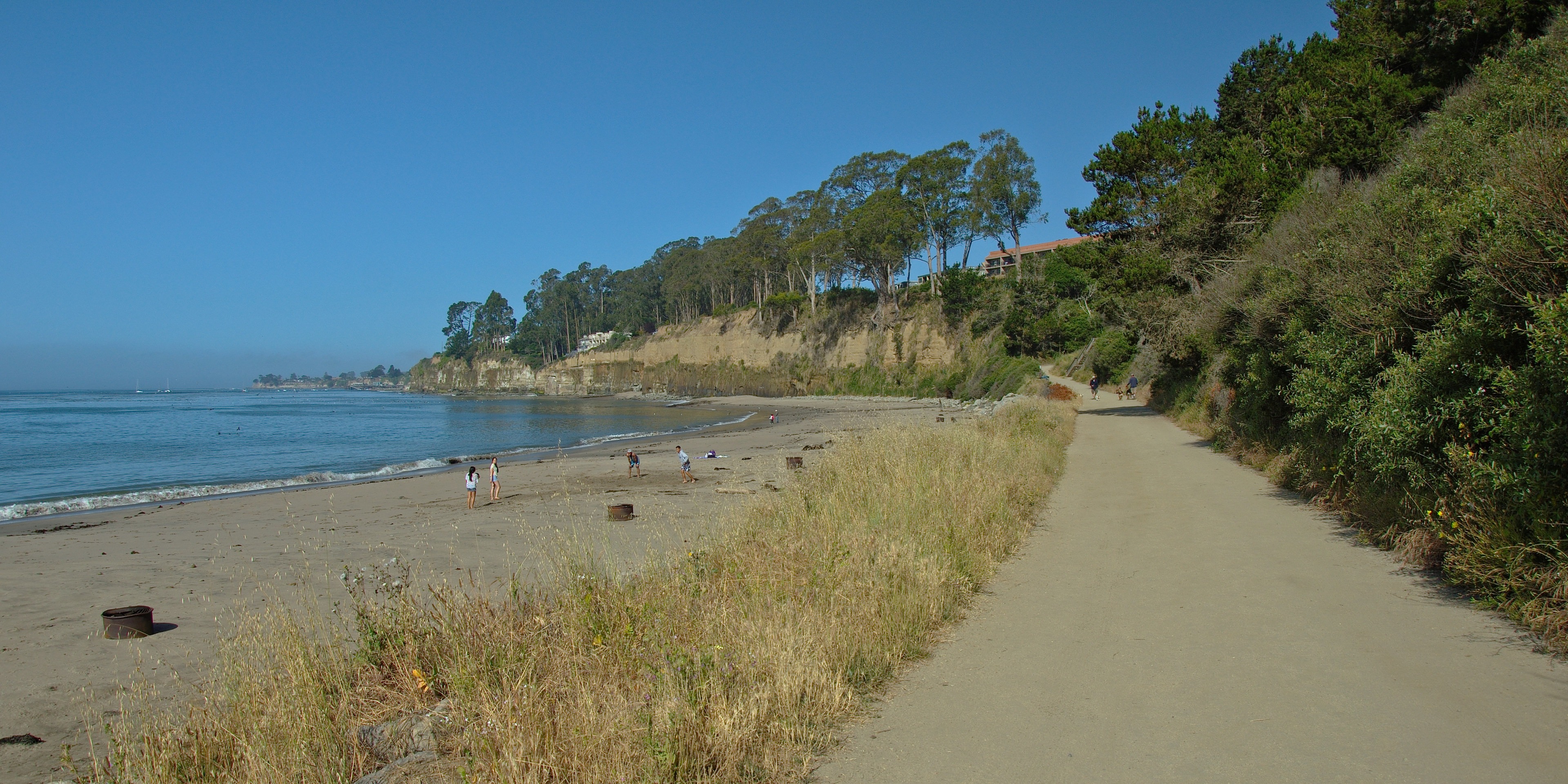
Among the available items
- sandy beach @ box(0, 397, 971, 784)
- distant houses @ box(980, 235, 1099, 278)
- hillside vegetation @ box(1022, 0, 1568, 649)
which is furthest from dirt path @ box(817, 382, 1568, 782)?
distant houses @ box(980, 235, 1099, 278)

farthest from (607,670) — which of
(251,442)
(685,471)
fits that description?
(251,442)

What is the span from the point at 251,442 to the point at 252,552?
3268 cm

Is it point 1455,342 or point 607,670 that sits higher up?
point 1455,342

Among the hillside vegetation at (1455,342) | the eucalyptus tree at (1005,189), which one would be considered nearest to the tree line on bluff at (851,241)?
the eucalyptus tree at (1005,189)

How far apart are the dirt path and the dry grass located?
0.37 metres

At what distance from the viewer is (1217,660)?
5309 mm

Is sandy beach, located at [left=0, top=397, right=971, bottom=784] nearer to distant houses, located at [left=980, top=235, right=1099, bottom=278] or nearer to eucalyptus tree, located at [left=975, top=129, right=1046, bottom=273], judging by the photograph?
eucalyptus tree, located at [left=975, top=129, right=1046, bottom=273]

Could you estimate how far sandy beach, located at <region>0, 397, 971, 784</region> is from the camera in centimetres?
700

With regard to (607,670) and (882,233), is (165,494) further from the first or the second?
(882,233)

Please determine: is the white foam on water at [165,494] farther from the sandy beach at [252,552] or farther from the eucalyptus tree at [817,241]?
the eucalyptus tree at [817,241]

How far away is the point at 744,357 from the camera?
89125 millimetres

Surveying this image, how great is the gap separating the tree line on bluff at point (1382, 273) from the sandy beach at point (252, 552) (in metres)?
6.65

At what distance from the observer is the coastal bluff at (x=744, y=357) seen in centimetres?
6856

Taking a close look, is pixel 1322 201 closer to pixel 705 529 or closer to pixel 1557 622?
pixel 1557 622
